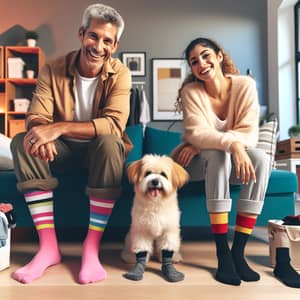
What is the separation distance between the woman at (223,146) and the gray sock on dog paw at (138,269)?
11.7 inches

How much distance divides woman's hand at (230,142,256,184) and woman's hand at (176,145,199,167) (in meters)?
0.22

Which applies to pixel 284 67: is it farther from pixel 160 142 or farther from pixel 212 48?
pixel 212 48

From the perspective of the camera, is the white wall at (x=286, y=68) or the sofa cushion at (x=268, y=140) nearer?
the sofa cushion at (x=268, y=140)

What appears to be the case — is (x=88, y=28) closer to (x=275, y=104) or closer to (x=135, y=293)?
(x=135, y=293)

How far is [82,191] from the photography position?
6.47ft

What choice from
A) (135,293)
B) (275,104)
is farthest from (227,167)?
(275,104)

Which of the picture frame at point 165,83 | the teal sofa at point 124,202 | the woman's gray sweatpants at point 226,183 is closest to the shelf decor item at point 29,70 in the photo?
the picture frame at point 165,83

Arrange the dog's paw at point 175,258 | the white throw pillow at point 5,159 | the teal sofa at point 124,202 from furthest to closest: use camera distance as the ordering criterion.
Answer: the white throw pillow at point 5,159, the teal sofa at point 124,202, the dog's paw at point 175,258

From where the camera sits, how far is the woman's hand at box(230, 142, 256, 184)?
4.77 feet

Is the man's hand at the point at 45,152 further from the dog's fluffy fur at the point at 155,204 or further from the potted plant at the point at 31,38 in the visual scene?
the potted plant at the point at 31,38

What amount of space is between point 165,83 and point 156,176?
3.58 metres

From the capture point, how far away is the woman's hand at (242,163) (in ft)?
4.77

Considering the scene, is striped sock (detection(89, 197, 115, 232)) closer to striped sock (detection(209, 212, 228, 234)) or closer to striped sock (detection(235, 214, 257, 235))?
striped sock (detection(209, 212, 228, 234))

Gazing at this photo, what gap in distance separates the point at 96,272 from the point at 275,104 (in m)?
3.87
